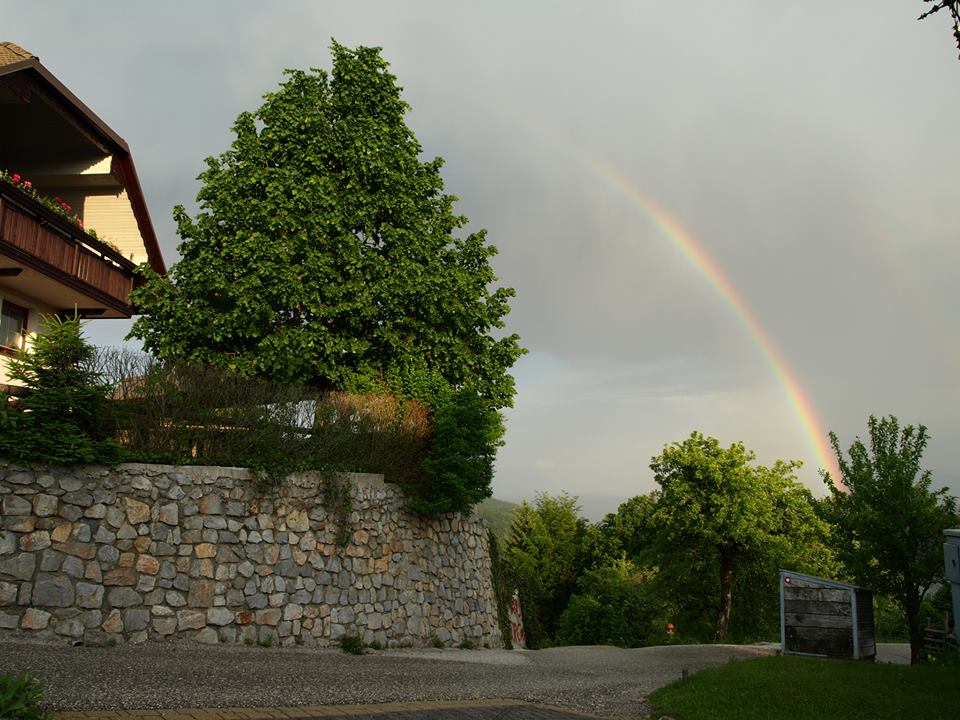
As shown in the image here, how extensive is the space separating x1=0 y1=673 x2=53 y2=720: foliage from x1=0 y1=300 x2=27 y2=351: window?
51.0 feet

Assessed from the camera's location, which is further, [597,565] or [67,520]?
[597,565]

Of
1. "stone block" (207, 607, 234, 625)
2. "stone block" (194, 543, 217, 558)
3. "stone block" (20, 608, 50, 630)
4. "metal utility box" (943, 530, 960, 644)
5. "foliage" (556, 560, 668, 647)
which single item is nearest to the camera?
"metal utility box" (943, 530, 960, 644)

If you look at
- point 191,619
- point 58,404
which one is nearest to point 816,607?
point 191,619

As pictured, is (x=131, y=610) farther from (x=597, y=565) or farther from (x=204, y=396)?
(x=597, y=565)

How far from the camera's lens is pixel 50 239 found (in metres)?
18.3

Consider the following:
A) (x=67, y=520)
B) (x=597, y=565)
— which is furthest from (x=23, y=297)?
(x=597, y=565)

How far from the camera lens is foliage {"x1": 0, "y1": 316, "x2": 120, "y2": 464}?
12125 millimetres

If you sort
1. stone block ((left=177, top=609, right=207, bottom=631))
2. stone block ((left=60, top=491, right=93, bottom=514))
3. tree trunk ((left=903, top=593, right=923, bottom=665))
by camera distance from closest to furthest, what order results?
stone block ((left=60, top=491, right=93, bottom=514)), stone block ((left=177, top=609, right=207, bottom=631)), tree trunk ((left=903, top=593, right=923, bottom=665))

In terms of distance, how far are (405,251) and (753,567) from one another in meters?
19.9

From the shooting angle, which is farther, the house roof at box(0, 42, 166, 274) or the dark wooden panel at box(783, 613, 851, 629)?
the house roof at box(0, 42, 166, 274)

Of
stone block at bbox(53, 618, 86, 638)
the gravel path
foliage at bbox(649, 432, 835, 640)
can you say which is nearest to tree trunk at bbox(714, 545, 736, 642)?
foliage at bbox(649, 432, 835, 640)

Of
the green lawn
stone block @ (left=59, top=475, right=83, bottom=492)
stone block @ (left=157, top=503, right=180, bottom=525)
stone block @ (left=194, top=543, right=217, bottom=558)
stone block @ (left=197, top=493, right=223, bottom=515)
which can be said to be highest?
stone block @ (left=59, top=475, right=83, bottom=492)

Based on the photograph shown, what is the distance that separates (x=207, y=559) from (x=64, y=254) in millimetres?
10082

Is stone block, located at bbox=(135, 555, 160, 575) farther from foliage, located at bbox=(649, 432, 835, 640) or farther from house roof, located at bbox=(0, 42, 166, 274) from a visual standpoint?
foliage, located at bbox=(649, 432, 835, 640)
